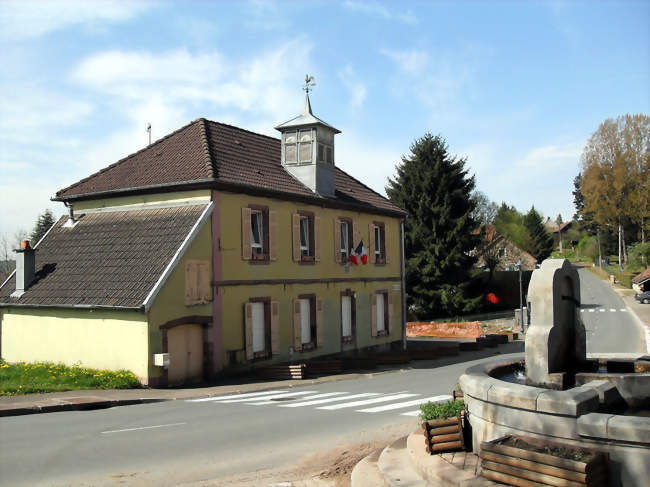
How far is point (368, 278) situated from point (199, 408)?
52.2ft

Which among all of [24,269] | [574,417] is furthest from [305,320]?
[574,417]

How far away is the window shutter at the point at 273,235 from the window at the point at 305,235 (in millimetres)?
2185

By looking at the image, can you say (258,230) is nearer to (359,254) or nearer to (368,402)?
(359,254)

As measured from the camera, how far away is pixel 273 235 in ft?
77.6

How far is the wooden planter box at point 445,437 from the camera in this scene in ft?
28.3

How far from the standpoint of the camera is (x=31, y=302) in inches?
837

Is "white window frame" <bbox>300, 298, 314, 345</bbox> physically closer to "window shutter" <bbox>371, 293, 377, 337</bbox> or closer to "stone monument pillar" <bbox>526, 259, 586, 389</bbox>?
"window shutter" <bbox>371, 293, 377, 337</bbox>

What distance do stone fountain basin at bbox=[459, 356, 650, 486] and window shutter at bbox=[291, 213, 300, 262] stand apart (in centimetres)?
1601

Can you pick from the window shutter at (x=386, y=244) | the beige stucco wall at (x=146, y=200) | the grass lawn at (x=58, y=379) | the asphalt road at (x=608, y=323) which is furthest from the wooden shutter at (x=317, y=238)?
the asphalt road at (x=608, y=323)

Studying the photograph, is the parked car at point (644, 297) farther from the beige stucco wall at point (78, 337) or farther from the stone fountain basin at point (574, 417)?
the stone fountain basin at point (574, 417)

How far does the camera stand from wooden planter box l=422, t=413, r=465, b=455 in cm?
863

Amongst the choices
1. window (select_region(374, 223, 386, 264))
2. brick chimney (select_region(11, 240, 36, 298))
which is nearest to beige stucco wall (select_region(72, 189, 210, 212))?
brick chimney (select_region(11, 240, 36, 298))

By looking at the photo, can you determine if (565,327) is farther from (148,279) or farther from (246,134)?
(246,134)

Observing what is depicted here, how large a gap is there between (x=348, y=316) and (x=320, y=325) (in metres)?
2.66
